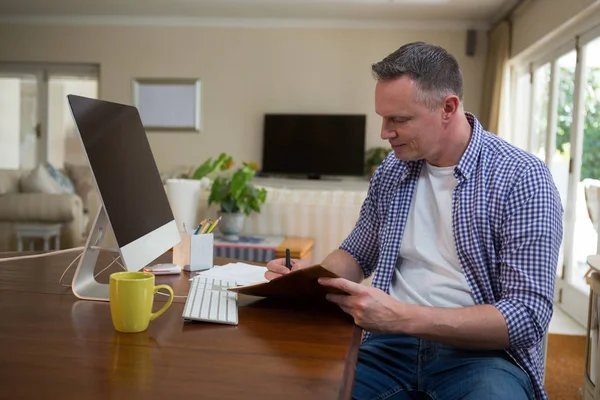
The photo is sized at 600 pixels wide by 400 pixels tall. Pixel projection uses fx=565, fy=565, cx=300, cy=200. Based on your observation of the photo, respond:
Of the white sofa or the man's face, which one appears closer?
the man's face

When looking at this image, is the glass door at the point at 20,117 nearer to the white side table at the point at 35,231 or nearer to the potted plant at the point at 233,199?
the white side table at the point at 35,231

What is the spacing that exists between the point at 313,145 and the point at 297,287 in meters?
5.49

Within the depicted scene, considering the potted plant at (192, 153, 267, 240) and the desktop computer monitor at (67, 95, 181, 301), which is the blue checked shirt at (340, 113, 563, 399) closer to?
the desktop computer monitor at (67, 95, 181, 301)

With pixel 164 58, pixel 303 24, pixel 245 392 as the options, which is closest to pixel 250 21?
pixel 303 24

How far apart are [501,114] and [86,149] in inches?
206

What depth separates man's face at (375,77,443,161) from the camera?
1146 mm

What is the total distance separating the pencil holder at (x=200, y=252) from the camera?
1.37 metres

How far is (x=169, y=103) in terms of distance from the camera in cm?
674

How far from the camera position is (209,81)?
263 inches

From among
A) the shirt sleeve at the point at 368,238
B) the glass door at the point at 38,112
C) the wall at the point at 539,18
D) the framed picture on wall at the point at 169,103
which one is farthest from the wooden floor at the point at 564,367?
the glass door at the point at 38,112

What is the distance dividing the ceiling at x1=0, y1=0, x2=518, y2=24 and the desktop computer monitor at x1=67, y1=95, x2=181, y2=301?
190 inches

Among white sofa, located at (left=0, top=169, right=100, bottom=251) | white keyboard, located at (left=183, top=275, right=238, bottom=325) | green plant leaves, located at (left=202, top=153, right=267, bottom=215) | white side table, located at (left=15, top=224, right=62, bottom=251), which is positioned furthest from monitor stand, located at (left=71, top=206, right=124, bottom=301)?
white side table, located at (left=15, top=224, right=62, bottom=251)

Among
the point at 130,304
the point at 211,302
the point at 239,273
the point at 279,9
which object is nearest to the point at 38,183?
the point at 279,9

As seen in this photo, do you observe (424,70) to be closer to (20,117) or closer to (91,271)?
(91,271)
